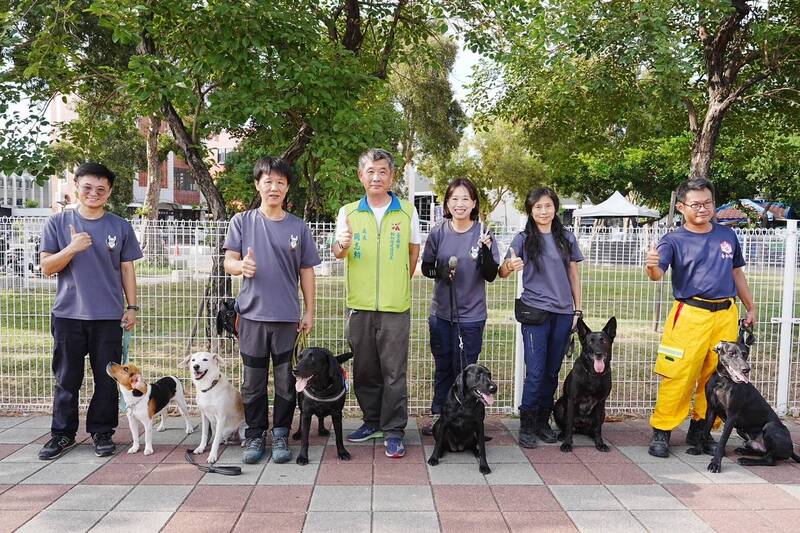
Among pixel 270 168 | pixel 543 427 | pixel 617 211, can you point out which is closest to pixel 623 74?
pixel 543 427

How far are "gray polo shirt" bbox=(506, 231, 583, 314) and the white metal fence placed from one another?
0.61 m

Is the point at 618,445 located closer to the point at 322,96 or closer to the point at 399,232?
the point at 399,232

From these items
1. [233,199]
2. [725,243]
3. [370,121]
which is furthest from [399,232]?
[233,199]

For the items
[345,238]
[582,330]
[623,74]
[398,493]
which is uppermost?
[623,74]

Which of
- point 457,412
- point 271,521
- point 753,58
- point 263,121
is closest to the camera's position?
point 271,521

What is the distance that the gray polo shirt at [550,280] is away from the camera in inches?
168

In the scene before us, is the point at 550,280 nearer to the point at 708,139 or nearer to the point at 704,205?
the point at 704,205

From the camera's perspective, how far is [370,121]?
5.36 metres

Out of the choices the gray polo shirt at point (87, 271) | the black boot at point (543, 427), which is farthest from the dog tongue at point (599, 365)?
the gray polo shirt at point (87, 271)

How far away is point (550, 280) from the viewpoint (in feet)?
14.0

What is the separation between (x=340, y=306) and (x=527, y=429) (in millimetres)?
1819

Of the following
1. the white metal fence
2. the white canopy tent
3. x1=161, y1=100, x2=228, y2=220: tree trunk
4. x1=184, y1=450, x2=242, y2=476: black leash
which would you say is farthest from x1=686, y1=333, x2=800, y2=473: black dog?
the white canopy tent

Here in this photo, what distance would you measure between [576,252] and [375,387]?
1.74 metres

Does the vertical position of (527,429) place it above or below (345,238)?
below
